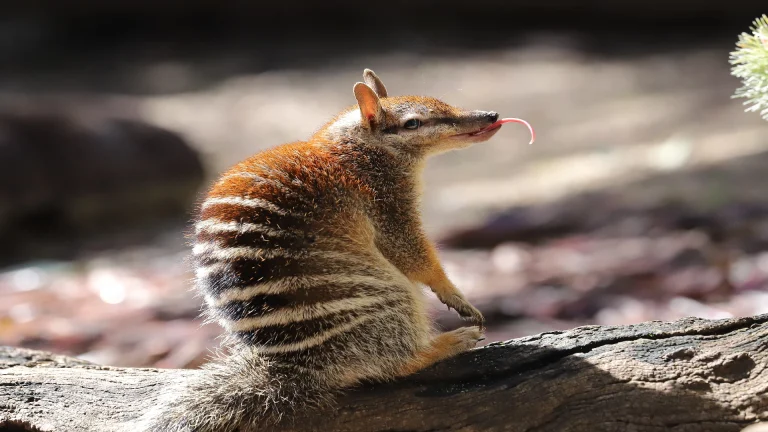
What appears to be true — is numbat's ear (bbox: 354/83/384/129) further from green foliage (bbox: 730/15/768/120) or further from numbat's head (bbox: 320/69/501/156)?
green foliage (bbox: 730/15/768/120)

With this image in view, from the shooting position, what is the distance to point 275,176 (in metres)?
2.71

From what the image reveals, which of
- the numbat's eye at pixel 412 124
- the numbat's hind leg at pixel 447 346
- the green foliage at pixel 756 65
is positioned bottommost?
the numbat's hind leg at pixel 447 346

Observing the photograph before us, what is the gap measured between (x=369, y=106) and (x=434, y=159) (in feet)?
23.1

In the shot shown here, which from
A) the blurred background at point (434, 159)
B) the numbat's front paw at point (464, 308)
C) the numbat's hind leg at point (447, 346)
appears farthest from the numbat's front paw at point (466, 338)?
the blurred background at point (434, 159)

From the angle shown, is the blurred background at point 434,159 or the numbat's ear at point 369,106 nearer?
the numbat's ear at point 369,106

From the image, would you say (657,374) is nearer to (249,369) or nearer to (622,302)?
(249,369)

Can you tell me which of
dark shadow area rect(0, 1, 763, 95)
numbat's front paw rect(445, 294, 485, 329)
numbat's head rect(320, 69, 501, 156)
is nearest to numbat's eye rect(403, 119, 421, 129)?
numbat's head rect(320, 69, 501, 156)

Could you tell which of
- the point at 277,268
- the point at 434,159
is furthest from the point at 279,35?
the point at 277,268

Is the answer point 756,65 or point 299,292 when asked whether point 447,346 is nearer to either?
point 299,292

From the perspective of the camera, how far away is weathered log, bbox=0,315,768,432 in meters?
2.57

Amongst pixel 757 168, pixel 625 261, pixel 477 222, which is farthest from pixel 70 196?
pixel 757 168

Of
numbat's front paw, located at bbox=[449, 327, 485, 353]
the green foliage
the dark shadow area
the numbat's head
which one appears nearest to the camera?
the green foliage

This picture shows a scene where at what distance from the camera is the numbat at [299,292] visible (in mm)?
2602

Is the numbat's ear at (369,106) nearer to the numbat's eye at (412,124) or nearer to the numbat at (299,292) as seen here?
the numbat's eye at (412,124)
